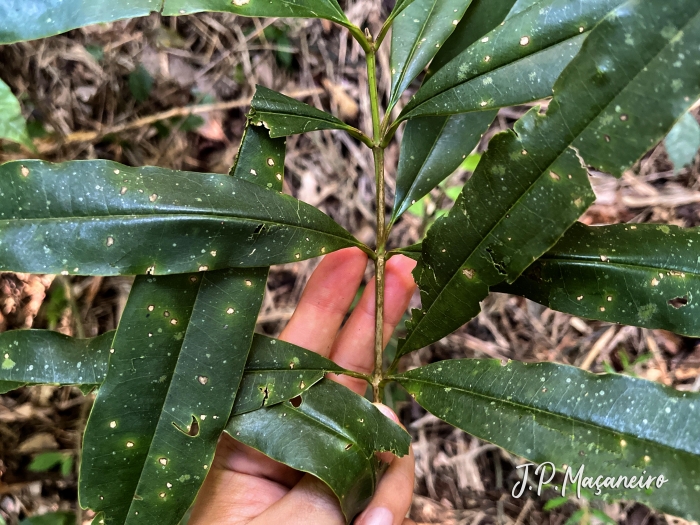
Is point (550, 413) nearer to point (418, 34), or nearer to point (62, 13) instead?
point (418, 34)

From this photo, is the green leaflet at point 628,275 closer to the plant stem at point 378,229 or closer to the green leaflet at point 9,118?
the plant stem at point 378,229

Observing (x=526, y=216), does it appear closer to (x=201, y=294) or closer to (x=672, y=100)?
(x=672, y=100)

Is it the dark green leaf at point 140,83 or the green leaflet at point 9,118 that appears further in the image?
the dark green leaf at point 140,83

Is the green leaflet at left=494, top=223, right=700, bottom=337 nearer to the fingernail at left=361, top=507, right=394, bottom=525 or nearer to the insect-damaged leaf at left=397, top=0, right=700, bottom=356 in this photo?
the insect-damaged leaf at left=397, top=0, right=700, bottom=356

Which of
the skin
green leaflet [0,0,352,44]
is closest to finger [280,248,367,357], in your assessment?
the skin

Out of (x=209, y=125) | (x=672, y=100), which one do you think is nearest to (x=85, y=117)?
(x=209, y=125)

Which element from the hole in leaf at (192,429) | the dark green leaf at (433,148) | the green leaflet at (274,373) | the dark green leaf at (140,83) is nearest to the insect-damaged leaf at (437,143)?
the dark green leaf at (433,148)

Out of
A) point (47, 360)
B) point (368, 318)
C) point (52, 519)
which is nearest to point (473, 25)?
point (368, 318)
